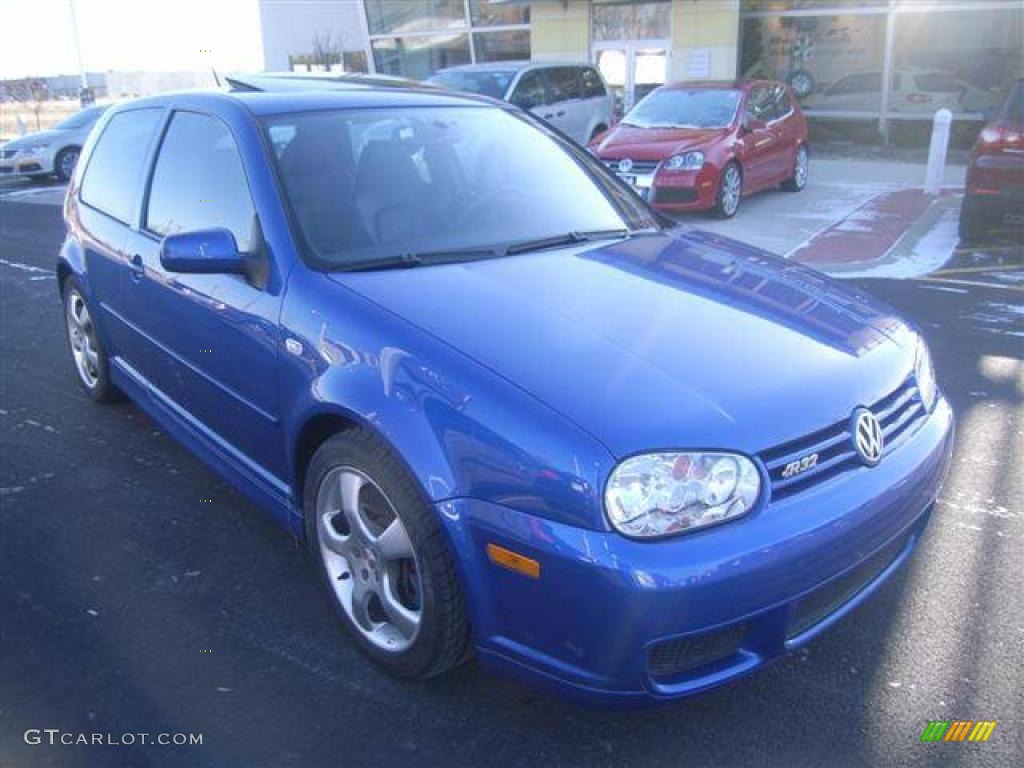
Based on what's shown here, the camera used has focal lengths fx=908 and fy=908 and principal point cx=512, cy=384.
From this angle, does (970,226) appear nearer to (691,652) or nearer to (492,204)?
(492,204)

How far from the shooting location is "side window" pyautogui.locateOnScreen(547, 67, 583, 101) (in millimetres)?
14102

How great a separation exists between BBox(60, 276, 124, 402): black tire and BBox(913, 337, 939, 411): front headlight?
3.77 metres

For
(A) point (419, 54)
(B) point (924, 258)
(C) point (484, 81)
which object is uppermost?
(A) point (419, 54)

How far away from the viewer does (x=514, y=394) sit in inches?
89.8

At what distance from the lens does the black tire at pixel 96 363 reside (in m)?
4.70

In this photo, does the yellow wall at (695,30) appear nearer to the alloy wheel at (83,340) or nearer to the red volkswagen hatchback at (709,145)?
the red volkswagen hatchback at (709,145)

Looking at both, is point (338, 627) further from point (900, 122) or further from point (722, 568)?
point (900, 122)

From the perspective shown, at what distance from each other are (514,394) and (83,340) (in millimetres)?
3601

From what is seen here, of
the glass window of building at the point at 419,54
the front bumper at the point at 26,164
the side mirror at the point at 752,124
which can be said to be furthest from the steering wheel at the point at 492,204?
the glass window of building at the point at 419,54

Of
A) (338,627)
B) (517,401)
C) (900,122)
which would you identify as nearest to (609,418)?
(517,401)

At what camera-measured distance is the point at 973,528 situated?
138 inches

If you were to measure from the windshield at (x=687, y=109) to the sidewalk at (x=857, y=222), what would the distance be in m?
1.16

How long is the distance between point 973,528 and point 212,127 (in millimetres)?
3323

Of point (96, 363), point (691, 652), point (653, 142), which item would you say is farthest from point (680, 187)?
point (691, 652)
